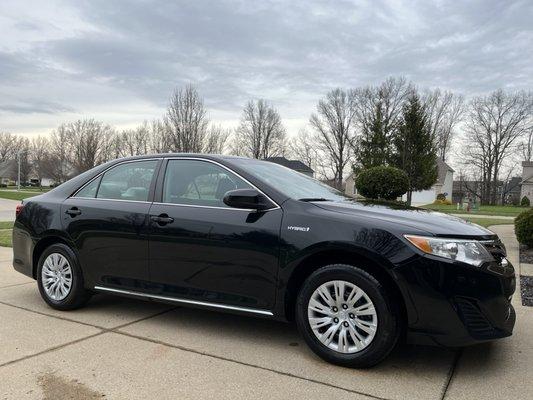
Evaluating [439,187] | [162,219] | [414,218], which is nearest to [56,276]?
[162,219]

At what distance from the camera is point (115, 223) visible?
4586 millimetres

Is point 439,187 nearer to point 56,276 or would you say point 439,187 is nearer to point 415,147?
point 415,147

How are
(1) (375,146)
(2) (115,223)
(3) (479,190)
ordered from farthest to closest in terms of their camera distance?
(3) (479,190)
(1) (375,146)
(2) (115,223)

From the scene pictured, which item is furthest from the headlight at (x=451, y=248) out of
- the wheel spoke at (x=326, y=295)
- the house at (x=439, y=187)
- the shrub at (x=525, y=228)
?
the house at (x=439, y=187)

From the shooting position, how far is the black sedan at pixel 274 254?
334 cm

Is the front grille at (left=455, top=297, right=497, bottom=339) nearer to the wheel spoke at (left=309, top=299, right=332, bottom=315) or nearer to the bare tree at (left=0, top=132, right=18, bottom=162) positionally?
the wheel spoke at (left=309, top=299, right=332, bottom=315)

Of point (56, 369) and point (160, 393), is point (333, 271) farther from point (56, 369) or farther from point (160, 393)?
point (56, 369)

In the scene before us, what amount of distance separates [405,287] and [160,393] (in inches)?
69.2

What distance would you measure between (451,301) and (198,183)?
2.31 metres

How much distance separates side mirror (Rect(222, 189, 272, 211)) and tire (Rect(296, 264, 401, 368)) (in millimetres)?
687

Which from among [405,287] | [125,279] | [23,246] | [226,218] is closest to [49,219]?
[23,246]

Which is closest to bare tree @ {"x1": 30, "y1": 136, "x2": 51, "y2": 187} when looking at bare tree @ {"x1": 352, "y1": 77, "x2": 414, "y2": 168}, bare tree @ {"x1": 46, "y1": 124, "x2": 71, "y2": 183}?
bare tree @ {"x1": 46, "y1": 124, "x2": 71, "y2": 183}

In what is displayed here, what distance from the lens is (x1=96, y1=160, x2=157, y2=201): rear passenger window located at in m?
4.65

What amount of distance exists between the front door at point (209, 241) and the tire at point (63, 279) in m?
1.00
